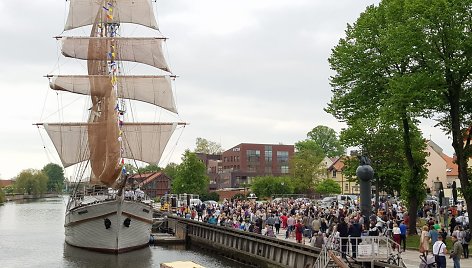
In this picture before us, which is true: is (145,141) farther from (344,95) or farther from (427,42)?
(427,42)

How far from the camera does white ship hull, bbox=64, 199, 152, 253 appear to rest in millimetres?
45188

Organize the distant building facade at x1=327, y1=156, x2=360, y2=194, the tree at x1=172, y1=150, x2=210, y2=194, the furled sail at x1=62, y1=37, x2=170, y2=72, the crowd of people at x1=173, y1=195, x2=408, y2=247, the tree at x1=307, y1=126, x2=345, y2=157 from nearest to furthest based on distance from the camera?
the crowd of people at x1=173, y1=195, x2=408, y2=247 → the furled sail at x1=62, y1=37, x2=170, y2=72 → the tree at x1=172, y1=150, x2=210, y2=194 → the distant building facade at x1=327, y1=156, x2=360, y2=194 → the tree at x1=307, y1=126, x2=345, y2=157

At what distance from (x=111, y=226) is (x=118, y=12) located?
98.8 ft

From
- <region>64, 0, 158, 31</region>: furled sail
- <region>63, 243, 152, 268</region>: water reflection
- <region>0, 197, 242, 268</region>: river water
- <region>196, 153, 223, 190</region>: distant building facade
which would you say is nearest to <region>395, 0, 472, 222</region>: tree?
<region>0, 197, 242, 268</region>: river water

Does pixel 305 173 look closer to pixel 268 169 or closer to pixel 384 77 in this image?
pixel 268 169

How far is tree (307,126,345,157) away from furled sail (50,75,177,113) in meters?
91.3

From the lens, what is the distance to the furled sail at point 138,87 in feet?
211

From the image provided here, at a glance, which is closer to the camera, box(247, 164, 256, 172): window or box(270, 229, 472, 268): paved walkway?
box(270, 229, 472, 268): paved walkway

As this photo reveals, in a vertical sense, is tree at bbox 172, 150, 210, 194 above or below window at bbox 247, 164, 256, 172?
below

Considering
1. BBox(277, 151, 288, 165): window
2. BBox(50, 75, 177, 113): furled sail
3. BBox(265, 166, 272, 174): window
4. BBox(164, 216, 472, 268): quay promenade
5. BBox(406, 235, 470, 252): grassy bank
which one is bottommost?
BBox(164, 216, 472, 268): quay promenade

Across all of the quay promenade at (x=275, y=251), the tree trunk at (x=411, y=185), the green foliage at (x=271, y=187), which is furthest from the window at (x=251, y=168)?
the tree trunk at (x=411, y=185)

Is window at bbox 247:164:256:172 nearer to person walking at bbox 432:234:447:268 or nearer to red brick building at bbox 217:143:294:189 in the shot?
red brick building at bbox 217:143:294:189

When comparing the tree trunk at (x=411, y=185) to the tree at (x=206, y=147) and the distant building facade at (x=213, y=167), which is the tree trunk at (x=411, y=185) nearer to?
the distant building facade at (x=213, y=167)

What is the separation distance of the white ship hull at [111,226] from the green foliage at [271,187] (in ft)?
Result: 172
